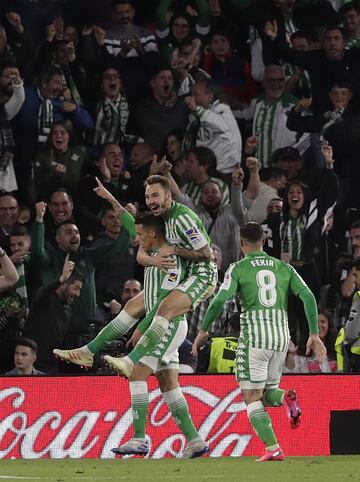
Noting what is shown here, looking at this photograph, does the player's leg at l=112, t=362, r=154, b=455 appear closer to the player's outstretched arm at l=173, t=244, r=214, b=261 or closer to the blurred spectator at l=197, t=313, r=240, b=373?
the player's outstretched arm at l=173, t=244, r=214, b=261

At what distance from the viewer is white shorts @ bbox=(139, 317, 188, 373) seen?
9.50 metres

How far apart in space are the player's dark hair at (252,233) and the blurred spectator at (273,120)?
5.80 meters

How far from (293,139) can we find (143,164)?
6.10ft

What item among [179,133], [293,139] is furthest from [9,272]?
[293,139]

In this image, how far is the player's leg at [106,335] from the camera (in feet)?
31.6

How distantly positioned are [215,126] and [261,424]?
6280mm

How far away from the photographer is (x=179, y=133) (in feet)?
50.1

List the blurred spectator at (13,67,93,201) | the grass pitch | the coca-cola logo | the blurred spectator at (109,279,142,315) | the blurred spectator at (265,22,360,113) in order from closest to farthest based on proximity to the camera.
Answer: the grass pitch, the coca-cola logo, the blurred spectator at (109,279,142,315), the blurred spectator at (13,67,93,201), the blurred spectator at (265,22,360,113)

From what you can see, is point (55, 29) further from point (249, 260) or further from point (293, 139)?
point (249, 260)

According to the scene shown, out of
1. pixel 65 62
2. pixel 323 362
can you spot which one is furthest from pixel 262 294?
pixel 65 62

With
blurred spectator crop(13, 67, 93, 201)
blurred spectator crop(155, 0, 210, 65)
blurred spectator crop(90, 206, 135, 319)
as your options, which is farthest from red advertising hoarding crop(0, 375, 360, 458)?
blurred spectator crop(155, 0, 210, 65)

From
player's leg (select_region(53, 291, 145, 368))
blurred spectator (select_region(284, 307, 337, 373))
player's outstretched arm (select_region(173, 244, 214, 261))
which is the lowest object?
blurred spectator (select_region(284, 307, 337, 373))

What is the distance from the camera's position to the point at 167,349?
9.53 m

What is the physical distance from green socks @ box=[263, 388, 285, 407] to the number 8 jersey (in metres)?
0.32
